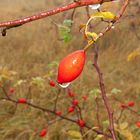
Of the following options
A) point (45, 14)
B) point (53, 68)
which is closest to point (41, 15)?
point (45, 14)

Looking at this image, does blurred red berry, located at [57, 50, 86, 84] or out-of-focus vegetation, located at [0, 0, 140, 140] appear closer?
blurred red berry, located at [57, 50, 86, 84]

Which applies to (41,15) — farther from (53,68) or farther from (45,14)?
(53,68)

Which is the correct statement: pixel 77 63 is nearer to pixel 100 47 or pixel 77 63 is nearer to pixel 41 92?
pixel 41 92

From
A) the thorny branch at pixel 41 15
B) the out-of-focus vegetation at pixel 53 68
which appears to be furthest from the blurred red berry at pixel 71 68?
the out-of-focus vegetation at pixel 53 68

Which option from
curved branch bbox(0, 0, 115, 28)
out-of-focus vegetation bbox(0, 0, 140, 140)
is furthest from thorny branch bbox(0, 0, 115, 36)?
out-of-focus vegetation bbox(0, 0, 140, 140)

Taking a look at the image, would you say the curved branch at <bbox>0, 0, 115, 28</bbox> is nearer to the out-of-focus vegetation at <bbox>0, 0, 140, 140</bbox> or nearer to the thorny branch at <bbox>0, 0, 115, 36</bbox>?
the thorny branch at <bbox>0, 0, 115, 36</bbox>
